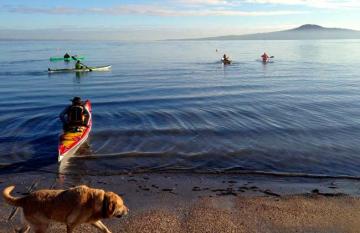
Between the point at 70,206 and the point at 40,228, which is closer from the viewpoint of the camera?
the point at 70,206

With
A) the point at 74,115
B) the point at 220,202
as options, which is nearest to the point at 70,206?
the point at 220,202

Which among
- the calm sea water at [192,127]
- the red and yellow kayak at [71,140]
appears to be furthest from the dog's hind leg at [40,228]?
the red and yellow kayak at [71,140]

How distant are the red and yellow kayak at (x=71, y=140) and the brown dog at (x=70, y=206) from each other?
8.08 metres

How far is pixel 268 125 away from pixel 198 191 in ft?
36.3

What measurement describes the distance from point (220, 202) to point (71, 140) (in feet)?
26.2

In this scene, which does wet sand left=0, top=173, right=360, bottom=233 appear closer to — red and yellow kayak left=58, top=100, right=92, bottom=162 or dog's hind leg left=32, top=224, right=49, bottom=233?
dog's hind leg left=32, top=224, right=49, bottom=233

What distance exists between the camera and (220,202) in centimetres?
1248

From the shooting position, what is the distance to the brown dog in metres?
8.26

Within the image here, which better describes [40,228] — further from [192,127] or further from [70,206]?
[192,127]

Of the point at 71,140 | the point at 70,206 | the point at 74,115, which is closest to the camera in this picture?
the point at 70,206

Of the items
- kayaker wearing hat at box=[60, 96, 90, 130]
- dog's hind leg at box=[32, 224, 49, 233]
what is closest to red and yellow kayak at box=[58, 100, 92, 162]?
kayaker wearing hat at box=[60, 96, 90, 130]

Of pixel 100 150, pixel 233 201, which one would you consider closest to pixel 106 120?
pixel 100 150

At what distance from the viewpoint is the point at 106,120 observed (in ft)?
81.0

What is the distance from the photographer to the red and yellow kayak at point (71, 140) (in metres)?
16.7
